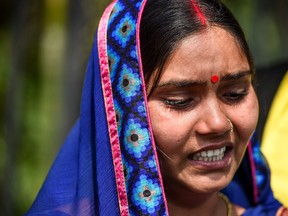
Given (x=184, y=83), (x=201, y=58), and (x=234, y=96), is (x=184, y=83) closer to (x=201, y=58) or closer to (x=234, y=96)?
(x=201, y=58)

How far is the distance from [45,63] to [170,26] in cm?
491

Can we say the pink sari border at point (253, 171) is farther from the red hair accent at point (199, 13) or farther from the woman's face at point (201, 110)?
the red hair accent at point (199, 13)

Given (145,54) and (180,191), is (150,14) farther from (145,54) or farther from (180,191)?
(180,191)

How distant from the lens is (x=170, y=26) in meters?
2.40

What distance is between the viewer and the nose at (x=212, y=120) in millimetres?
2328

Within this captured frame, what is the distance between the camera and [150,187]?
2.33 m

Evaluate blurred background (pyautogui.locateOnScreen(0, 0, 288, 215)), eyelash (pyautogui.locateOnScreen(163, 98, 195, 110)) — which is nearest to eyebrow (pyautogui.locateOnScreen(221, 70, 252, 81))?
eyelash (pyautogui.locateOnScreen(163, 98, 195, 110))

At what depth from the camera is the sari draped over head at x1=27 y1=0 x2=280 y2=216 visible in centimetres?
234

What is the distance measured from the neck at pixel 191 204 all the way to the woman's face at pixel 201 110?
10 centimetres

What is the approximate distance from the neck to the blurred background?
4.25ft

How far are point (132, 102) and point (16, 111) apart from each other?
3632 millimetres

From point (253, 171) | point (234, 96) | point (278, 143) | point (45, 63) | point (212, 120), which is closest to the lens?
point (212, 120)

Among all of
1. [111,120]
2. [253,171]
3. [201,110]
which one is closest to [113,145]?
[111,120]

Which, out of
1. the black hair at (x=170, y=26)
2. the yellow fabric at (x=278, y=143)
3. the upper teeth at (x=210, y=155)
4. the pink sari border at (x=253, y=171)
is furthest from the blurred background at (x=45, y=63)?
the upper teeth at (x=210, y=155)
